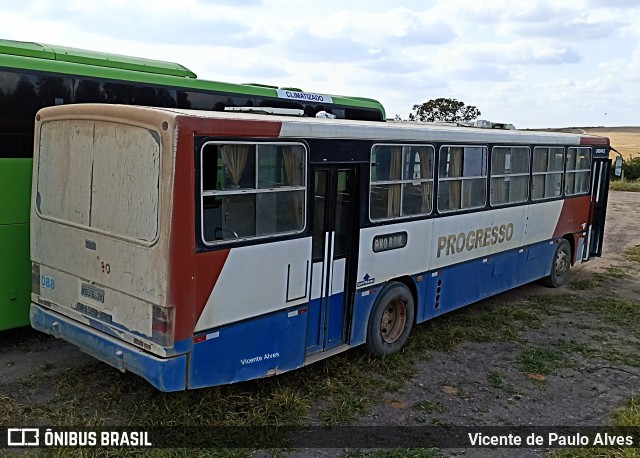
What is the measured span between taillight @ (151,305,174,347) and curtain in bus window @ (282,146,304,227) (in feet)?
5.05

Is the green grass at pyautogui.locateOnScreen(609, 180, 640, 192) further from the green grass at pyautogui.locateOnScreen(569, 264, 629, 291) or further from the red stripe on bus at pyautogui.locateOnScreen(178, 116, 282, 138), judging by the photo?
the red stripe on bus at pyautogui.locateOnScreen(178, 116, 282, 138)

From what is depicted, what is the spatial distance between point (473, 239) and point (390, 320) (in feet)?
6.10

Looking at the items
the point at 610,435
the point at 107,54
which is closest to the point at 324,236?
the point at 610,435

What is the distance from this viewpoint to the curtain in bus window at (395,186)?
22.8ft

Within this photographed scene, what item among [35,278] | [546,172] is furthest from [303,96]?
[35,278]

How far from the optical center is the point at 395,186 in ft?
23.0

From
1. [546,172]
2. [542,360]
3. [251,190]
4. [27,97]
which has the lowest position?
[542,360]

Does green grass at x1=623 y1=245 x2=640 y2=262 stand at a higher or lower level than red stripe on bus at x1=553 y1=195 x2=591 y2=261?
lower

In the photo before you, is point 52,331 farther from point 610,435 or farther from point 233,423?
point 610,435

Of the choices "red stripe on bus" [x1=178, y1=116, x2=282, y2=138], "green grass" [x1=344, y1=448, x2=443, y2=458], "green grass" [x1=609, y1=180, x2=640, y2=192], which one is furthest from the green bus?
"green grass" [x1=609, y1=180, x2=640, y2=192]

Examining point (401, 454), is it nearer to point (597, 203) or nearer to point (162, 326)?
point (162, 326)

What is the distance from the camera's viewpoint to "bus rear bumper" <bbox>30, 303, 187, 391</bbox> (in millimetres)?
4922

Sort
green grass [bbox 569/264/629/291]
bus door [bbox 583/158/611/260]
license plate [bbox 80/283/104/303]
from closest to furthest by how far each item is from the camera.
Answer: license plate [bbox 80/283/104/303]
green grass [bbox 569/264/629/291]
bus door [bbox 583/158/611/260]

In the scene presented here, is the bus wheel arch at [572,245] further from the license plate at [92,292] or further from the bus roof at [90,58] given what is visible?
the license plate at [92,292]
